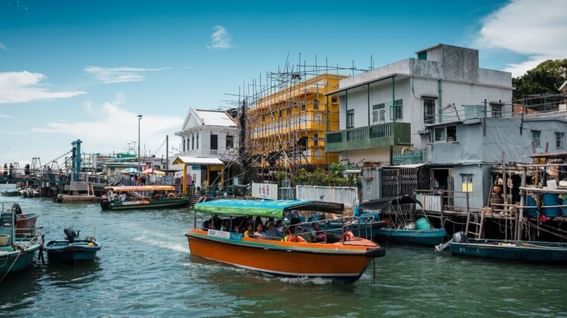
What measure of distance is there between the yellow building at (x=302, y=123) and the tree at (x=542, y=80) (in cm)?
1787

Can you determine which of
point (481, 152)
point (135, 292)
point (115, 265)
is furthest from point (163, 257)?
point (481, 152)

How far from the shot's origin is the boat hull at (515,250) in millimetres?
17453

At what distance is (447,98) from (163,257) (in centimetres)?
2023

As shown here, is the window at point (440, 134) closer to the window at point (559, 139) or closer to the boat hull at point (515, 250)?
the window at point (559, 139)

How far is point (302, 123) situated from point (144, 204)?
16303 mm

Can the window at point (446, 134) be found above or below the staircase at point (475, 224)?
above

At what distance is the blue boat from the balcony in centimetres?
1052

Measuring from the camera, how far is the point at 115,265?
63.3 feet

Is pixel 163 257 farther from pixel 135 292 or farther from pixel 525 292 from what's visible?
pixel 525 292

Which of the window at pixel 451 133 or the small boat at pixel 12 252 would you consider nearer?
the small boat at pixel 12 252

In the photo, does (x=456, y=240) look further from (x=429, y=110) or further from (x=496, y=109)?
(x=496, y=109)

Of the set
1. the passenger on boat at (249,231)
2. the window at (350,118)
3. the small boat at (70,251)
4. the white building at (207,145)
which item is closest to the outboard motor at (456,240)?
the passenger on boat at (249,231)

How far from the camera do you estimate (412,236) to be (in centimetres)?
2214

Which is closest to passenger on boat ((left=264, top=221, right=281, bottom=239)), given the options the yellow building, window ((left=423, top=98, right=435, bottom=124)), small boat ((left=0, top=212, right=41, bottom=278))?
small boat ((left=0, top=212, right=41, bottom=278))
